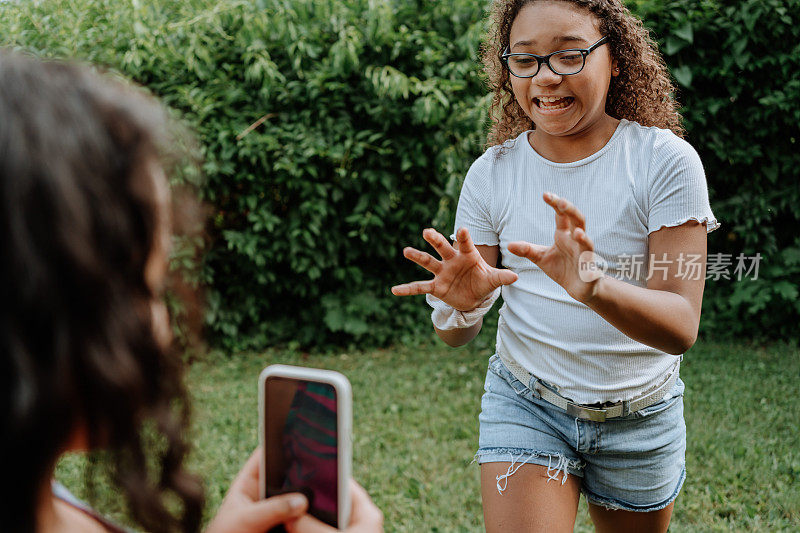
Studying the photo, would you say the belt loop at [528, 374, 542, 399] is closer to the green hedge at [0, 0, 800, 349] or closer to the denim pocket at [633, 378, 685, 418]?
the denim pocket at [633, 378, 685, 418]

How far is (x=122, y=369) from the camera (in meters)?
0.86

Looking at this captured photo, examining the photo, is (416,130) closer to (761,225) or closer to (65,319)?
(761,225)

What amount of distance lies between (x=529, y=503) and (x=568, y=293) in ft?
1.71

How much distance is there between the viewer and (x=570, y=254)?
154 centimetres

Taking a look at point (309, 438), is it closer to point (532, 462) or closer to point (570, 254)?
point (570, 254)

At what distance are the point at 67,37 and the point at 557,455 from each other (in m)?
5.05

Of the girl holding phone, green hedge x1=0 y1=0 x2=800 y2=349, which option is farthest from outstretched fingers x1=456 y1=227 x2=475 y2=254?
green hedge x1=0 y1=0 x2=800 y2=349

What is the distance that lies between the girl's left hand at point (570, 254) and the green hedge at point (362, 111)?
3624 mm

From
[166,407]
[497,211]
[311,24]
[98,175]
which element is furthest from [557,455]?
[311,24]

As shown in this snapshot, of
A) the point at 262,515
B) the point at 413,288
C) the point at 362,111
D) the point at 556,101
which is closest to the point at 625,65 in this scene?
the point at 556,101

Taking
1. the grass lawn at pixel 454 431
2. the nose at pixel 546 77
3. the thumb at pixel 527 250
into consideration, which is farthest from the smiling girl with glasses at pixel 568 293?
the grass lawn at pixel 454 431

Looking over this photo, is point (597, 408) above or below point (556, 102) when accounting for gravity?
below

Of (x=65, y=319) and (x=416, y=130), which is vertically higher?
(x=65, y=319)

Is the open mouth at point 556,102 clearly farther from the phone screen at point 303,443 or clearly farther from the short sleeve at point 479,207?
the phone screen at point 303,443
